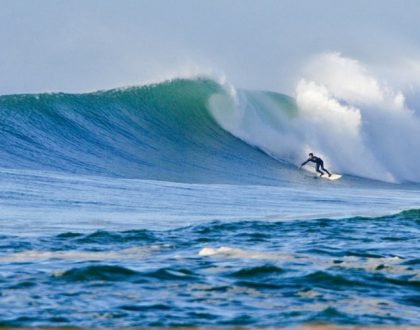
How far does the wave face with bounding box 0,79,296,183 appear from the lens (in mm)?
24359

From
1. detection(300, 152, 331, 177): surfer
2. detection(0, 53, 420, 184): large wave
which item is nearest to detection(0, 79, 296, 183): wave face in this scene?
detection(0, 53, 420, 184): large wave

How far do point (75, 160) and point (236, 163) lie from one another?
207 inches

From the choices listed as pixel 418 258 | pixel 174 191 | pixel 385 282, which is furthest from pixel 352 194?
pixel 385 282

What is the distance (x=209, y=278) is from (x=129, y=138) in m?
18.5

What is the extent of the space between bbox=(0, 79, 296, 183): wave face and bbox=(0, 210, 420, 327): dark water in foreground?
35.5 feet

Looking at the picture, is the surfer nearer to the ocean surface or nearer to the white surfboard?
the white surfboard

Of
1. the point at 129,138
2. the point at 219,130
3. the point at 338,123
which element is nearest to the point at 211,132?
the point at 219,130

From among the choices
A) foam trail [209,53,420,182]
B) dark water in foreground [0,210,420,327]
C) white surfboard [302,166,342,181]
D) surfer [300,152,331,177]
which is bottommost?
dark water in foreground [0,210,420,327]

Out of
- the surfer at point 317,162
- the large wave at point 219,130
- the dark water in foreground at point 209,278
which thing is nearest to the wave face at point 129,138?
the large wave at point 219,130

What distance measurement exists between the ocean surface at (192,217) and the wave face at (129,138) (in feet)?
0.20

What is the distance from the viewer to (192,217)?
1570cm

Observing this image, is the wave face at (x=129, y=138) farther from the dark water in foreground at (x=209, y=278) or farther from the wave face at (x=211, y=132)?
Result: the dark water in foreground at (x=209, y=278)

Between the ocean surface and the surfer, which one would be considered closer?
the ocean surface

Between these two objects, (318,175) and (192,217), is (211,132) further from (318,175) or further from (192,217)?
(192,217)
